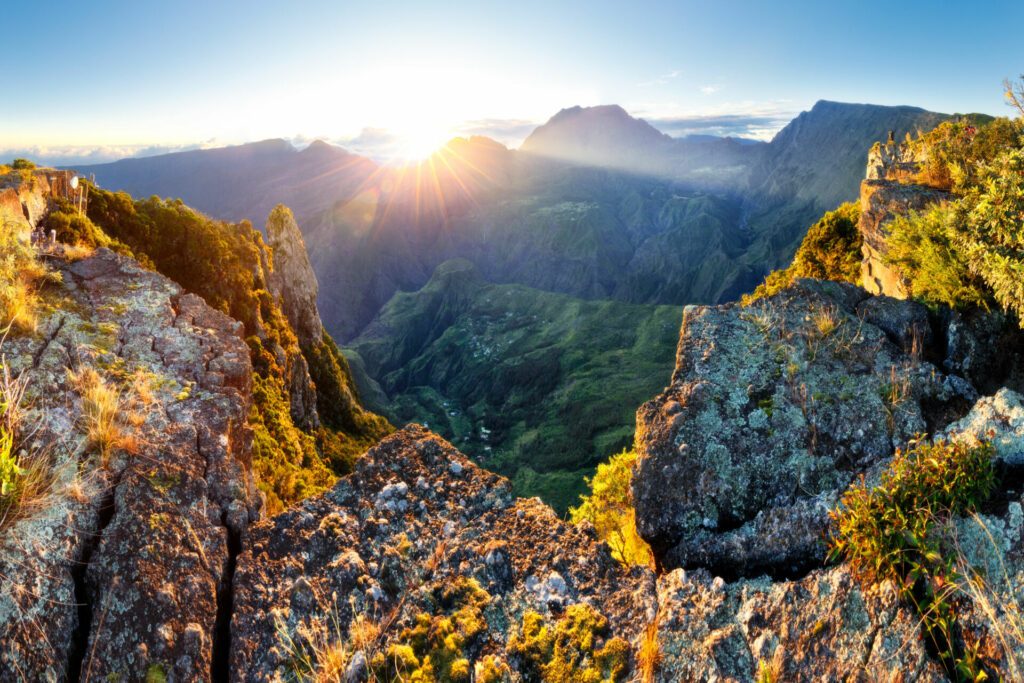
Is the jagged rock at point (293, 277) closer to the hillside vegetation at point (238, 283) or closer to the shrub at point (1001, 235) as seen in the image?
the hillside vegetation at point (238, 283)

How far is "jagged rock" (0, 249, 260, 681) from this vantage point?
4.93 metres

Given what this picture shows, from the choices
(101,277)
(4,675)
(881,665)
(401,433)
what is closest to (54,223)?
(101,277)

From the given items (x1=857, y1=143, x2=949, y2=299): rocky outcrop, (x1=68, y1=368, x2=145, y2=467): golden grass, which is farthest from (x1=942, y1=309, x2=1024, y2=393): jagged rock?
(x1=68, y1=368, x2=145, y2=467): golden grass

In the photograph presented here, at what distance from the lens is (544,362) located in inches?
5261

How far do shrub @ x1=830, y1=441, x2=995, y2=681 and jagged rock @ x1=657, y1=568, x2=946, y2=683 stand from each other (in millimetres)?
167

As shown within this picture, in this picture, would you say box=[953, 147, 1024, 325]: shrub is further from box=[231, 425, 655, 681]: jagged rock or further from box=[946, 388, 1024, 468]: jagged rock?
box=[231, 425, 655, 681]: jagged rock

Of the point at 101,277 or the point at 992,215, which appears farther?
the point at 101,277

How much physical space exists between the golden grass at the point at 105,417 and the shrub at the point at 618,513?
256 inches

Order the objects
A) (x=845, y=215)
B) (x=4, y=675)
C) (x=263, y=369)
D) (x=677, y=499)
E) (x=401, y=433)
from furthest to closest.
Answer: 1. (x=845, y=215)
2. (x=263, y=369)
3. (x=401, y=433)
4. (x=677, y=499)
5. (x=4, y=675)

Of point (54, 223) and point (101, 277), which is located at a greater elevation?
point (54, 223)

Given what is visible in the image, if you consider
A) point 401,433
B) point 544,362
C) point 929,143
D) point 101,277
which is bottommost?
point 544,362

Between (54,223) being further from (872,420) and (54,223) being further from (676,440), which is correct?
(872,420)

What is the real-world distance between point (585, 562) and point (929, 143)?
1606 cm

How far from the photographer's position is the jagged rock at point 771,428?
21.3ft
